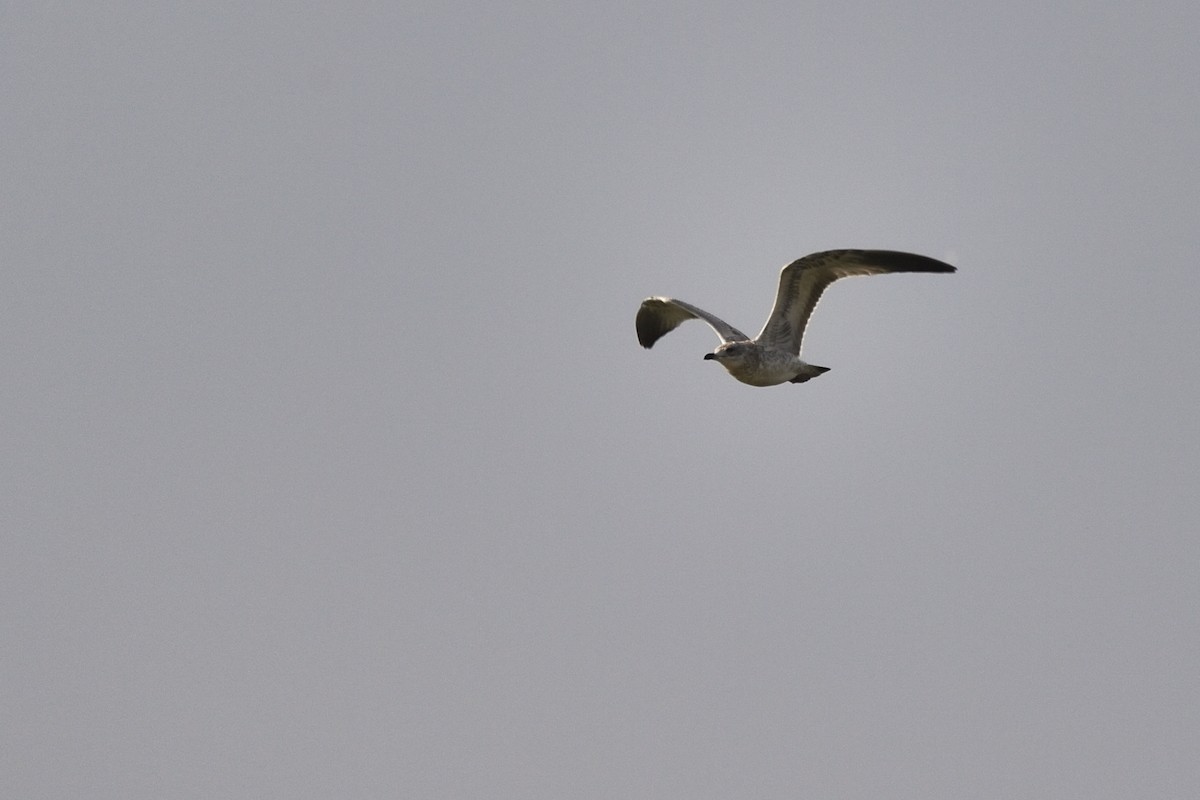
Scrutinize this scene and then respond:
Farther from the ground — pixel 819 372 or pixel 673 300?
pixel 673 300

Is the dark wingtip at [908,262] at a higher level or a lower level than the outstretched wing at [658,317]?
lower

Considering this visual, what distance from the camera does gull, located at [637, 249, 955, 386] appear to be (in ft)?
105

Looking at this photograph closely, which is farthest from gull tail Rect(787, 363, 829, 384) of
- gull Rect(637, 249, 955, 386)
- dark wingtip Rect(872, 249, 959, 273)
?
dark wingtip Rect(872, 249, 959, 273)

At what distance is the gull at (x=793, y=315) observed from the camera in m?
32.1

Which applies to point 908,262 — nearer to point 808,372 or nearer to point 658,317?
point 808,372

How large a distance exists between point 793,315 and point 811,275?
124cm

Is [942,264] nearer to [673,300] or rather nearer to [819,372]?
[819,372]

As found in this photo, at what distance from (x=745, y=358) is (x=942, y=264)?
5.01 m

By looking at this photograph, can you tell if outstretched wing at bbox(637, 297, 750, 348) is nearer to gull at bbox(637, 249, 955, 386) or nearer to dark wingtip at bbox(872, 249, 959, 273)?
gull at bbox(637, 249, 955, 386)

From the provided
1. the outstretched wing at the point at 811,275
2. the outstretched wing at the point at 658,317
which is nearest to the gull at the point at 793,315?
the outstretched wing at the point at 811,275

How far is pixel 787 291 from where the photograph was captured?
33.8 metres

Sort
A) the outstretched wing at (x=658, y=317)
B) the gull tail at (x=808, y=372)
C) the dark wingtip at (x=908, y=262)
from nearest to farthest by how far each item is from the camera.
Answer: the dark wingtip at (x=908, y=262) → the gull tail at (x=808, y=372) → the outstretched wing at (x=658, y=317)

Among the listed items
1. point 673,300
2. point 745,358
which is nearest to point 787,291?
point 745,358

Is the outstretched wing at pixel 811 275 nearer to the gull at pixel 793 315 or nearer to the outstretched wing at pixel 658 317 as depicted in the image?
the gull at pixel 793 315
